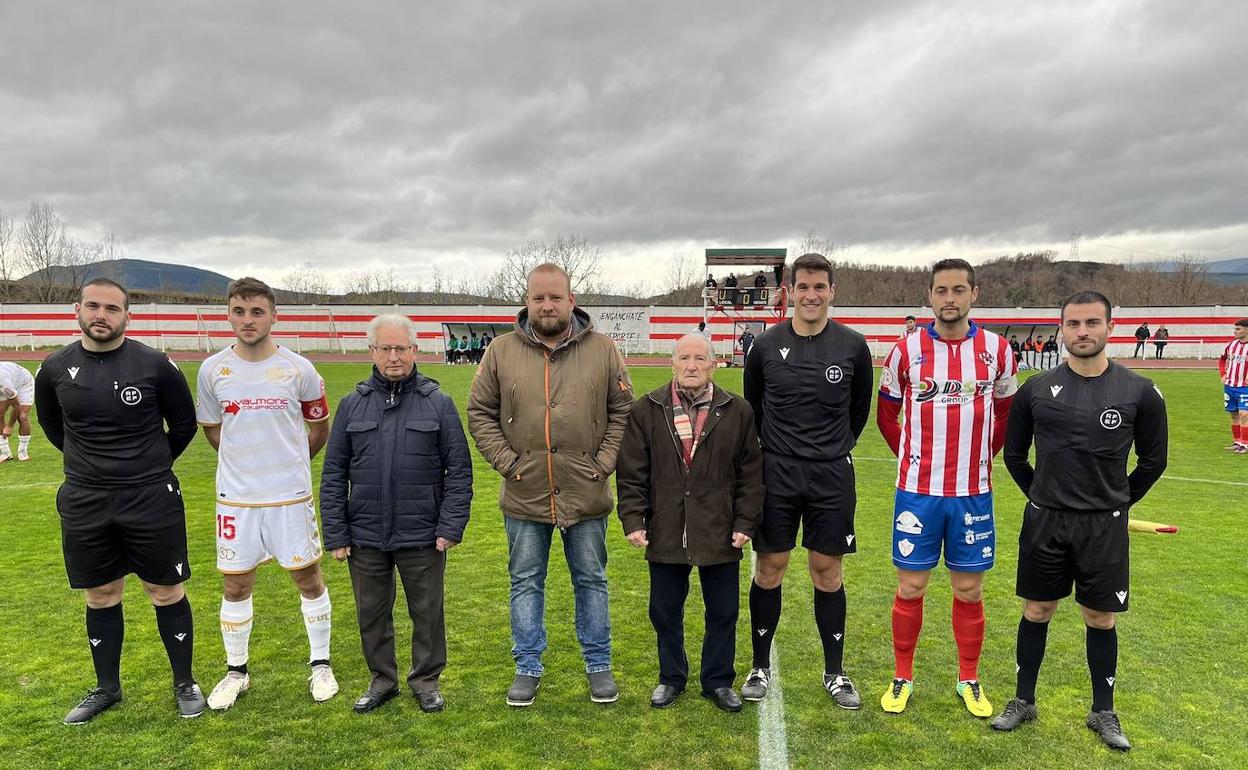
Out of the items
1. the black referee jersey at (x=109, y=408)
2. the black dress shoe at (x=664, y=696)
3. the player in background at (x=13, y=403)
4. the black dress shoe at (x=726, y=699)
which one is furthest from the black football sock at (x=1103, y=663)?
the player in background at (x=13, y=403)

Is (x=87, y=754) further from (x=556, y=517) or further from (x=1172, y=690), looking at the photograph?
(x=1172, y=690)

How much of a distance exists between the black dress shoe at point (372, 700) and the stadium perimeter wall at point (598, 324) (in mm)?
31127

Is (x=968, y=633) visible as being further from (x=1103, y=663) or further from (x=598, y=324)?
(x=598, y=324)

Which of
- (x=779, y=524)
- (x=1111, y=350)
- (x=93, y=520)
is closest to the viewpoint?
(x=93, y=520)

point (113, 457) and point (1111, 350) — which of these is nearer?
point (113, 457)

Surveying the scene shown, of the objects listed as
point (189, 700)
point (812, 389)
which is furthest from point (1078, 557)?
point (189, 700)

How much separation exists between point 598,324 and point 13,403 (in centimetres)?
3080

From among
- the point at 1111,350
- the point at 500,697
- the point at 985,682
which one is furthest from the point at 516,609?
the point at 1111,350

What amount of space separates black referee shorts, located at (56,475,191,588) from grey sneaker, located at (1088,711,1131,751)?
180 inches

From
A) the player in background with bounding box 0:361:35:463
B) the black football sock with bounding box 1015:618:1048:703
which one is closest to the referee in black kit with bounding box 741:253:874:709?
the black football sock with bounding box 1015:618:1048:703

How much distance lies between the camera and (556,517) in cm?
369

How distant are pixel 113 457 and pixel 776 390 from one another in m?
3.34

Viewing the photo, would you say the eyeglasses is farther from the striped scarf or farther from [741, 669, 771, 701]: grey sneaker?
[741, 669, 771, 701]: grey sneaker

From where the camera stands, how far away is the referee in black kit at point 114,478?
343cm
